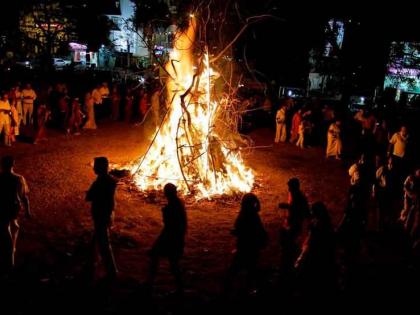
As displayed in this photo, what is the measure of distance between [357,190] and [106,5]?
48082 millimetres

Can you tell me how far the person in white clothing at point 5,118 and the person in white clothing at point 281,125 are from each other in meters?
9.60

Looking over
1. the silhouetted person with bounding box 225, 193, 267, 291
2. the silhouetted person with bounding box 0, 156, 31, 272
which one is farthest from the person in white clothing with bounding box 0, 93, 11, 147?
the silhouetted person with bounding box 225, 193, 267, 291

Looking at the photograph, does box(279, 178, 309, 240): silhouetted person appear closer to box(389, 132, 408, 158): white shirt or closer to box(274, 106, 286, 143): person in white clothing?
box(389, 132, 408, 158): white shirt

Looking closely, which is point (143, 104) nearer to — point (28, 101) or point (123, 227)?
point (28, 101)

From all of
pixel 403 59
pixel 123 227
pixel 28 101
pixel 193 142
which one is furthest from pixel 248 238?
pixel 403 59

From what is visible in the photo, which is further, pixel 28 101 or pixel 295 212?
pixel 28 101

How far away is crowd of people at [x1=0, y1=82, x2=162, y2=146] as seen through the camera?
48.0 ft

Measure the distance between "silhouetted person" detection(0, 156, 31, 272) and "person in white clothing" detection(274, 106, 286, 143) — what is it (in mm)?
12563

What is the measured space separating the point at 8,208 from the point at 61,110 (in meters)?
11.8

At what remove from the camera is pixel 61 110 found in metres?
17.4

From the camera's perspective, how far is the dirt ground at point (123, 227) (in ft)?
20.2

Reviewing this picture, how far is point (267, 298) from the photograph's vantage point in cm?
639

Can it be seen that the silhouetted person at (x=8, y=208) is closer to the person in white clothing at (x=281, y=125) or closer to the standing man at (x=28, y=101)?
the standing man at (x=28, y=101)

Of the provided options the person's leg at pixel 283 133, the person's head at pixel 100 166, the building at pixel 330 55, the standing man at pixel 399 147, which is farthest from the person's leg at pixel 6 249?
the building at pixel 330 55
